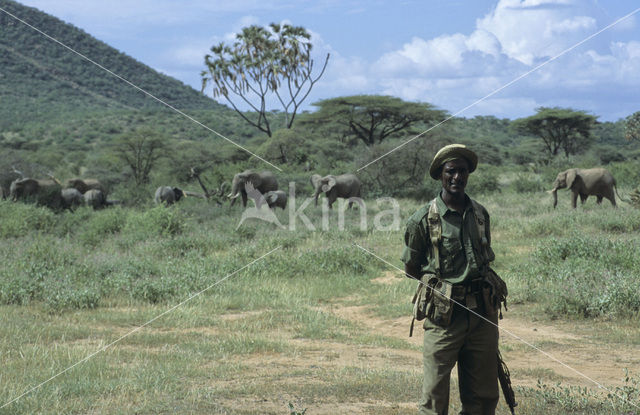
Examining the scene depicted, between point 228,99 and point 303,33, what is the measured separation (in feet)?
18.5

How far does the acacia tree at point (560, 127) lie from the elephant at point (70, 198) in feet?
89.0

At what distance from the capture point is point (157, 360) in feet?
17.4

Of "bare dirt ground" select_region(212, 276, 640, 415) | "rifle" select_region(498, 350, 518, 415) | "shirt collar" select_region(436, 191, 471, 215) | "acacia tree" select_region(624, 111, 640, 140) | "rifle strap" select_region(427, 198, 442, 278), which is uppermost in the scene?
"acacia tree" select_region(624, 111, 640, 140)

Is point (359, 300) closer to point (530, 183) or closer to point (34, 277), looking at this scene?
point (34, 277)

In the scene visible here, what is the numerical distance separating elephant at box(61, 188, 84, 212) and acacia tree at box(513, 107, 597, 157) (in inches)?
1068

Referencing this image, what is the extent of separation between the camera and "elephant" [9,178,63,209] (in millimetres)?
16484

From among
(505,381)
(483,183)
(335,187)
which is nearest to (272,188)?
(335,187)

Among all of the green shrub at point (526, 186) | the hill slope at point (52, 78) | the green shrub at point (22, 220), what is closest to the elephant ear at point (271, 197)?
the green shrub at point (22, 220)

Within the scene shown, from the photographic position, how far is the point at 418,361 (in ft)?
18.5

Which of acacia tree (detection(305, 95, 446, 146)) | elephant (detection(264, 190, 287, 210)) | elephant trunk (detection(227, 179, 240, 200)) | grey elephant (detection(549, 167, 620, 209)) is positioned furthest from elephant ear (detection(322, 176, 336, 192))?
acacia tree (detection(305, 95, 446, 146))

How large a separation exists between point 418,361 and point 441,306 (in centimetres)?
248

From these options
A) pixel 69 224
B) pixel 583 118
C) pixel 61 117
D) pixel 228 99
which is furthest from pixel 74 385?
pixel 61 117

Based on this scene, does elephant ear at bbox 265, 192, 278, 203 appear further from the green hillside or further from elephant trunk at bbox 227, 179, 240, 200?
the green hillside

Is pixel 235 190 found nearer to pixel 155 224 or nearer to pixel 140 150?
pixel 155 224
